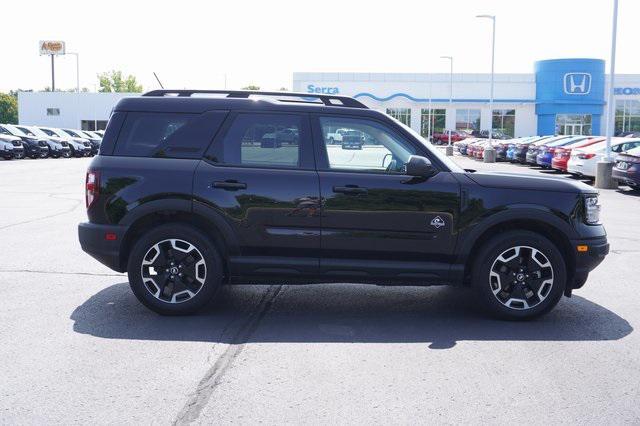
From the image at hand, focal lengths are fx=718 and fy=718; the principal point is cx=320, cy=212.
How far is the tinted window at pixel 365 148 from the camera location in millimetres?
6141

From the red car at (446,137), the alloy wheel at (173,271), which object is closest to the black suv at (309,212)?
the alloy wheel at (173,271)

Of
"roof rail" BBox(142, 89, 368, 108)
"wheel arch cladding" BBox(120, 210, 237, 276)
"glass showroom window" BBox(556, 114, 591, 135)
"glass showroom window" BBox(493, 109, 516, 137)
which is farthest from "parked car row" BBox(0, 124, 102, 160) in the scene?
"glass showroom window" BBox(556, 114, 591, 135)

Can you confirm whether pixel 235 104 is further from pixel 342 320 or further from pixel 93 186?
pixel 342 320

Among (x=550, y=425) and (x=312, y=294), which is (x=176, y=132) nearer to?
(x=312, y=294)

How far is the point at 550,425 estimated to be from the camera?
156 inches

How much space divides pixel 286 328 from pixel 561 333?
2.25 m

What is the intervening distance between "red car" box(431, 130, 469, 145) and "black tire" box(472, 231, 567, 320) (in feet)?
202

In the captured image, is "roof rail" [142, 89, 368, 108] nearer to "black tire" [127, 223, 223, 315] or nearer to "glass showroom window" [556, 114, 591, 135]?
"black tire" [127, 223, 223, 315]

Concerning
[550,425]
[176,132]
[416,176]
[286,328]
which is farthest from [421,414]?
[176,132]

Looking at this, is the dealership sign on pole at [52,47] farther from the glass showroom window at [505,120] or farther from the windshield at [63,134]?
the glass showroom window at [505,120]

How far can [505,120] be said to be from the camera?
234ft

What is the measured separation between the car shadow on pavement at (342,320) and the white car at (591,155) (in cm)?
1655

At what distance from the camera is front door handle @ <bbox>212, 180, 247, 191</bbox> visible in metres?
6.06

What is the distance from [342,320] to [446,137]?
6362 centimetres
